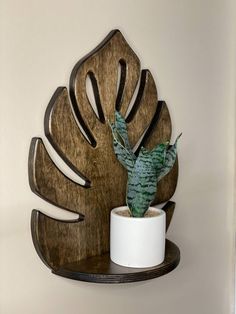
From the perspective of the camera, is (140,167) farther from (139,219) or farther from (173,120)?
(173,120)

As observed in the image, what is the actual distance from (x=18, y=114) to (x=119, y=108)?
0.30 metres

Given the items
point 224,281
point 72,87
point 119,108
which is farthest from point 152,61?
point 224,281

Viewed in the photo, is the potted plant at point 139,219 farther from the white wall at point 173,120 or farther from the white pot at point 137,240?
the white wall at point 173,120

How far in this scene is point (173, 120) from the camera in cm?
130

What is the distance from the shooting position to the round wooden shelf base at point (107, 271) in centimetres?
97

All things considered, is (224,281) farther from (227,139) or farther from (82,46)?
(82,46)

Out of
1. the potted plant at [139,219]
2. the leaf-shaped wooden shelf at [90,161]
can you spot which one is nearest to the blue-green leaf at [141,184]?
the potted plant at [139,219]

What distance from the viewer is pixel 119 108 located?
1.14 metres

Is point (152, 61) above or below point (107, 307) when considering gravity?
above

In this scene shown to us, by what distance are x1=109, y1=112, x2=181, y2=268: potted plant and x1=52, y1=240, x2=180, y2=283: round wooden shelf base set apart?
0.02m

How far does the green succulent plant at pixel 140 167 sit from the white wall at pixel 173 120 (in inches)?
7.6

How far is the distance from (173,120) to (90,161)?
35cm

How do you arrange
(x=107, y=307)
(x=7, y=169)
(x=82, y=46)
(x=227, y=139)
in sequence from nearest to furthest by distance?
(x=7, y=169) → (x=82, y=46) → (x=107, y=307) → (x=227, y=139)

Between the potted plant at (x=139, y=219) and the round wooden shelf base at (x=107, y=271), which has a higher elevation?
the potted plant at (x=139, y=219)
